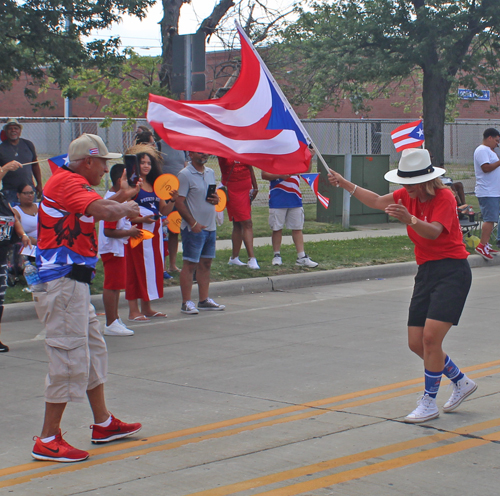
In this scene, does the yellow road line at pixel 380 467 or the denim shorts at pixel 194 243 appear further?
the denim shorts at pixel 194 243

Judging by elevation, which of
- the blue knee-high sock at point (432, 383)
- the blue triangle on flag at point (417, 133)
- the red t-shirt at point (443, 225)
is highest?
the blue triangle on flag at point (417, 133)

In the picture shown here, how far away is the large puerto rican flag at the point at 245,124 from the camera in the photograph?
7070 mm

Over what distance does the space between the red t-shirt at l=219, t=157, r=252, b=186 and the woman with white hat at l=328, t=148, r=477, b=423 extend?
6444 millimetres

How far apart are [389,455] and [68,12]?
12286 mm

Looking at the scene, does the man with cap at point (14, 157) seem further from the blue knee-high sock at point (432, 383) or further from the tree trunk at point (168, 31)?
the blue knee-high sock at point (432, 383)

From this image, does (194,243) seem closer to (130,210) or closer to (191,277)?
(191,277)

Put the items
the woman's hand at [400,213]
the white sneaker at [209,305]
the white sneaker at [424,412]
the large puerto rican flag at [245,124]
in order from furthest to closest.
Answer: the white sneaker at [209,305] < the large puerto rican flag at [245,124] < the white sneaker at [424,412] < the woman's hand at [400,213]

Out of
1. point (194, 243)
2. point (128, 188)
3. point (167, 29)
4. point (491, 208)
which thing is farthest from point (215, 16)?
point (128, 188)

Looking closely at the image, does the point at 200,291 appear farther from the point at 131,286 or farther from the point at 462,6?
the point at 462,6

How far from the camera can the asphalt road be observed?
13.6 ft

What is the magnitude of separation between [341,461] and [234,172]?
7698 mm

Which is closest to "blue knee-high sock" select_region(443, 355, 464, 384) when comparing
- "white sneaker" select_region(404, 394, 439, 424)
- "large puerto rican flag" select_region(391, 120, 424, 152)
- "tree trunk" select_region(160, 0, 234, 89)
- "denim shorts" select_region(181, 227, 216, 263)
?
"white sneaker" select_region(404, 394, 439, 424)

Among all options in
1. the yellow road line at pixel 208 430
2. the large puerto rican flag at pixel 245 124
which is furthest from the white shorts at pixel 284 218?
the yellow road line at pixel 208 430

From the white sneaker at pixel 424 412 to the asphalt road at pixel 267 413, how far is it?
0.28ft
